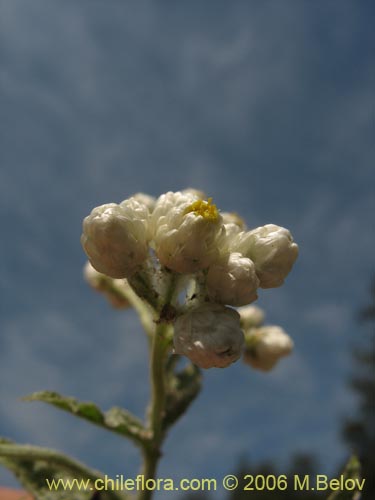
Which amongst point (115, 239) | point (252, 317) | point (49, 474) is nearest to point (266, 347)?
point (252, 317)

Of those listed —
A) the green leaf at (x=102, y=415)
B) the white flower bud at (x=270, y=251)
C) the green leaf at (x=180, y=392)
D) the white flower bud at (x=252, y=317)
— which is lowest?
the green leaf at (x=102, y=415)

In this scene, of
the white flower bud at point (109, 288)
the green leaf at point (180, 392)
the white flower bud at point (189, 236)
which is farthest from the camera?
the white flower bud at point (109, 288)

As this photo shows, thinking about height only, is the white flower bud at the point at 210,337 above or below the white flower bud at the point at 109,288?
below

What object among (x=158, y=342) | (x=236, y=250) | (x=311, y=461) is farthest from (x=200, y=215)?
(x=311, y=461)

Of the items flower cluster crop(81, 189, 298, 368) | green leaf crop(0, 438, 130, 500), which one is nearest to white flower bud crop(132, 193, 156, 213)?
flower cluster crop(81, 189, 298, 368)

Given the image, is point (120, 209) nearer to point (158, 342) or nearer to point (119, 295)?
point (158, 342)

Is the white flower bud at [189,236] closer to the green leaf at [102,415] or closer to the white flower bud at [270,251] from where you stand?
the white flower bud at [270,251]

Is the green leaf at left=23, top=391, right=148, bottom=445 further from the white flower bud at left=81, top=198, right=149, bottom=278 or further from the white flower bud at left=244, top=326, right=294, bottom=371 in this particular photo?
the white flower bud at left=244, top=326, right=294, bottom=371

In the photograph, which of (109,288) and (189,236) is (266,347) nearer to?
(109,288)

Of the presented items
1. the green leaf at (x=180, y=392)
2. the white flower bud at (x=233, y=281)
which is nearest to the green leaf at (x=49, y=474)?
the green leaf at (x=180, y=392)
